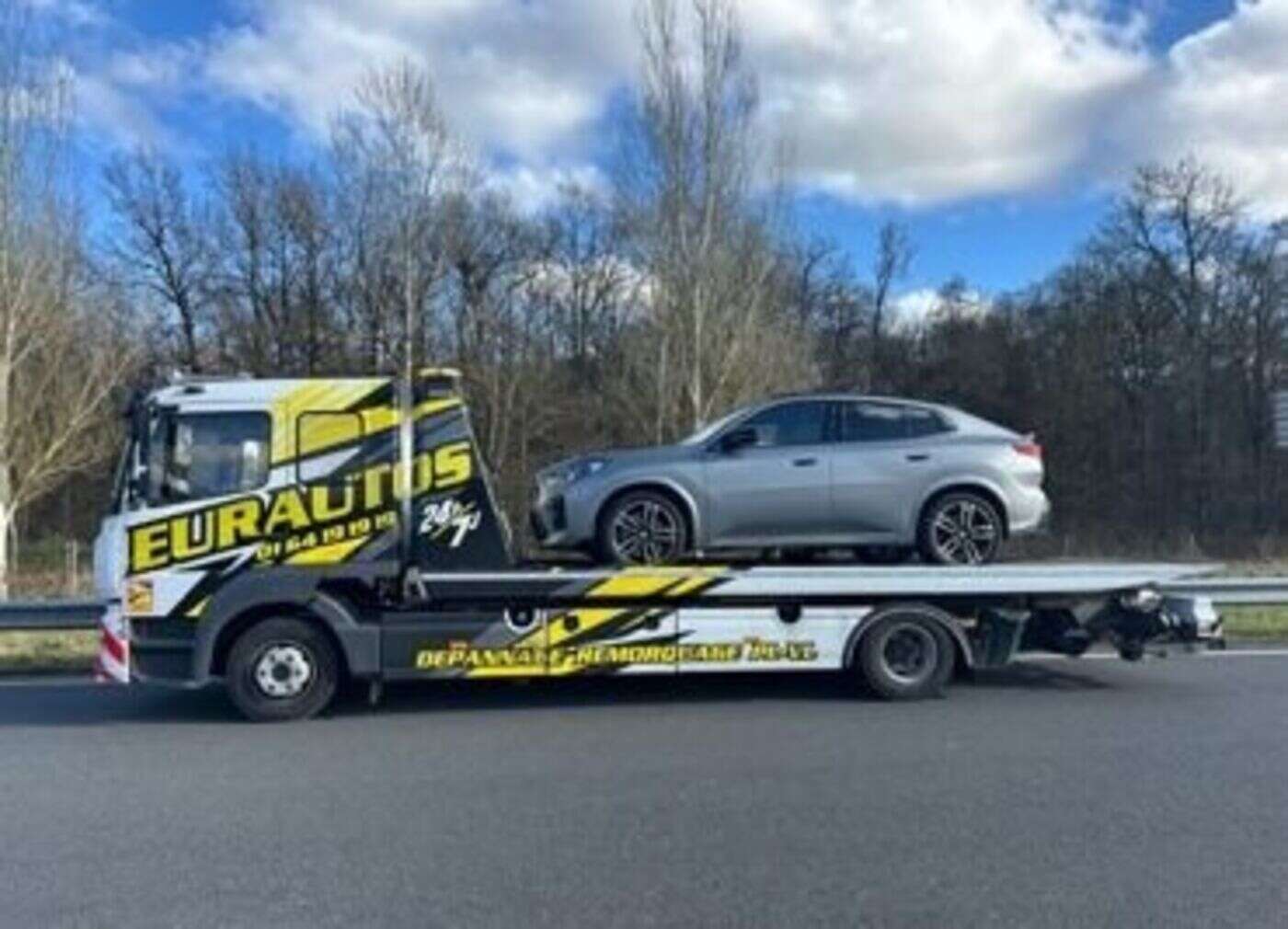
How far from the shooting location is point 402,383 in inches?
414

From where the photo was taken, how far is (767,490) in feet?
36.1

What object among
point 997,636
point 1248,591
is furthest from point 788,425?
point 1248,591

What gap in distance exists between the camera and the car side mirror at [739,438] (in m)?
11.1

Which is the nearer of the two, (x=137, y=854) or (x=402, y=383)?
(x=137, y=854)

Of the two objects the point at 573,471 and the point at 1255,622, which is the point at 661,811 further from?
the point at 1255,622

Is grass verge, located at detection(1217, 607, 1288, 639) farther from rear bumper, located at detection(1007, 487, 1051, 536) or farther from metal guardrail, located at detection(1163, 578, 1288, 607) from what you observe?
rear bumper, located at detection(1007, 487, 1051, 536)

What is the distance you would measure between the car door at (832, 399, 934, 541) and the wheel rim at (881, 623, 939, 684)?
81cm

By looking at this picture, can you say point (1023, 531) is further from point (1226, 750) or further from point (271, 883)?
point (271, 883)

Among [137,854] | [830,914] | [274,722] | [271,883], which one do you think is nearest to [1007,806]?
[830,914]

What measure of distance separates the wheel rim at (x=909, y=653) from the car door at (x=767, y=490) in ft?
3.36

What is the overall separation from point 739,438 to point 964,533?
1.97m

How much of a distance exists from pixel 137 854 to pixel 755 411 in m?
6.19

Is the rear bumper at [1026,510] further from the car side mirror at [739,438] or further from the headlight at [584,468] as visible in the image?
the headlight at [584,468]

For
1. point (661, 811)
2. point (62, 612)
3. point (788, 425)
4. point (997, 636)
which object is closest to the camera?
point (661, 811)
